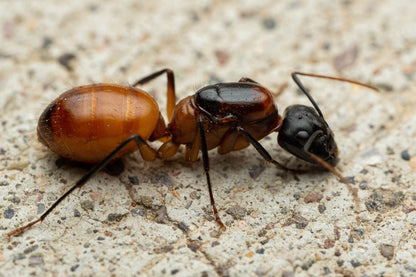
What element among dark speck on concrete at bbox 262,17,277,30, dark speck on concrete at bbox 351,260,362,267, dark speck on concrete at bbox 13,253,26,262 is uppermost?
dark speck on concrete at bbox 262,17,277,30

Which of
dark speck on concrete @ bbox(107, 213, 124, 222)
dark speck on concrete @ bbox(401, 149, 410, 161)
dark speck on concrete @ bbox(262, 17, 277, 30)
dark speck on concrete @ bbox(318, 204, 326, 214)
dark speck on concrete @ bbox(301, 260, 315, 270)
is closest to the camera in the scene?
dark speck on concrete @ bbox(301, 260, 315, 270)

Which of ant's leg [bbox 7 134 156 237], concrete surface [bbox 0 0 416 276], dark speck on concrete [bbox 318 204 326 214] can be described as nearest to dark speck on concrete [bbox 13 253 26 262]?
concrete surface [bbox 0 0 416 276]

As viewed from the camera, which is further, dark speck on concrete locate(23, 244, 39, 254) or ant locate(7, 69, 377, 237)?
ant locate(7, 69, 377, 237)

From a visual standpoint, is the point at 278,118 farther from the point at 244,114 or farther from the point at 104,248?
the point at 104,248

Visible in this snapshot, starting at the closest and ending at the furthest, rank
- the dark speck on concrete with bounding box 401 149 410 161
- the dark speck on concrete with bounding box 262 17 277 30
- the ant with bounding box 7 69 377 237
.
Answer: the ant with bounding box 7 69 377 237 < the dark speck on concrete with bounding box 401 149 410 161 < the dark speck on concrete with bounding box 262 17 277 30

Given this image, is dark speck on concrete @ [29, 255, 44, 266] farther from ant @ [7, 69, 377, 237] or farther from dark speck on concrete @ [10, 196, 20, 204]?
dark speck on concrete @ [10, 196, 20, 204]

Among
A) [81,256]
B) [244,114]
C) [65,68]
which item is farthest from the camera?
[65,68]

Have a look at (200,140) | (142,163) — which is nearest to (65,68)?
(142,163)
